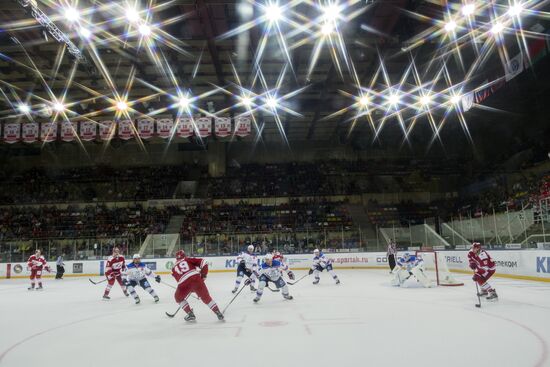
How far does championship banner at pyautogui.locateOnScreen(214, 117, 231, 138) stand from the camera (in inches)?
842

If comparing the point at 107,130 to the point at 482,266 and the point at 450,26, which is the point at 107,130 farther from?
the point at 482,266

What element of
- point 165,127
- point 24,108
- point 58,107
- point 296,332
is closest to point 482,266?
point 296,332

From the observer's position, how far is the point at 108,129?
21125 mm

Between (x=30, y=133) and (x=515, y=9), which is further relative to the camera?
(x=30, y=133)

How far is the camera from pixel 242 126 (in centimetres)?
2147

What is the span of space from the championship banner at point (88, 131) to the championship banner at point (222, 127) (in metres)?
6.01

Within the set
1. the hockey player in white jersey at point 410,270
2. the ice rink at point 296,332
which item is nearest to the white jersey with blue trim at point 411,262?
the hockey player in white jersey at point 410,270

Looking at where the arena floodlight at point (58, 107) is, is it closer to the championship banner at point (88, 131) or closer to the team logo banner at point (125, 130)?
the championship banner at point (88, 131)

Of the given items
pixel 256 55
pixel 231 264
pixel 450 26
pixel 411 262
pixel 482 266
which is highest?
pixel 256 55

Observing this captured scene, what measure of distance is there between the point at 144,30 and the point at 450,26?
11.1 m

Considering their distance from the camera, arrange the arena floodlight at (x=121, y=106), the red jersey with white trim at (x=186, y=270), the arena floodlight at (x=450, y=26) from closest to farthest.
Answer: the red jersey with white trim at (x=186, y=270), the arena floodlight at (x=450, y=26), the arena floodlight at (x=121, y=106)

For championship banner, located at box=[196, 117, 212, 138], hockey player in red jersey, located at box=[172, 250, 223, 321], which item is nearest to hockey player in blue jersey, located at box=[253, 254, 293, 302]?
hockey player in red jersey, located at box=[172, 250, 223, 321]

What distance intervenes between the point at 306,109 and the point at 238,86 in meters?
5.19

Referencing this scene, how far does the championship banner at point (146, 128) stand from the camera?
70.6ft
